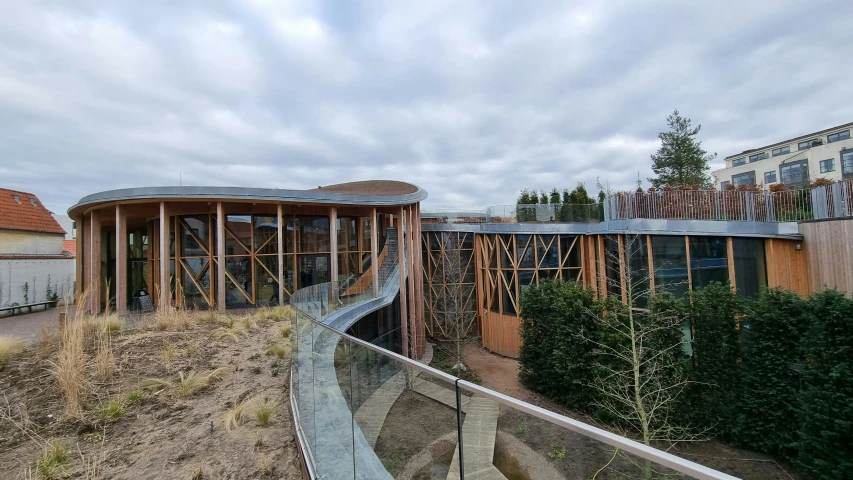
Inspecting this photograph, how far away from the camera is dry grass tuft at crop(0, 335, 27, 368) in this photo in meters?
7.17

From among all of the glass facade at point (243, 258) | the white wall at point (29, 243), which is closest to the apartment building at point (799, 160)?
the glass facade at point (243, 258)

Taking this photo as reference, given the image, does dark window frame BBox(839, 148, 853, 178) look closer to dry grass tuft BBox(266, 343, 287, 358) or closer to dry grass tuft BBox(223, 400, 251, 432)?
dry grass tuft BBox(266, 343, 287, 358)

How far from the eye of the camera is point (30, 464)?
402 centimetres

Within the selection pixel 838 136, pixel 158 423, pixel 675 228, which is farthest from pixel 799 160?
pixel 158 423

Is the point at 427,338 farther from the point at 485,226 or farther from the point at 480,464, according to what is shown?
the point at 480,464

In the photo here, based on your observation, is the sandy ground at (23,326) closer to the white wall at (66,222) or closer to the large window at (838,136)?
the white wall at (66,222)

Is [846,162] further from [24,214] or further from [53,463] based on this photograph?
[24,214]

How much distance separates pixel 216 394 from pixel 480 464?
5703 millimetres

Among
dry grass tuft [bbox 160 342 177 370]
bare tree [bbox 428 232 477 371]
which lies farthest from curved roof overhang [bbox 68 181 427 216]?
dry grass tuft [bbox 160 342 177 370]

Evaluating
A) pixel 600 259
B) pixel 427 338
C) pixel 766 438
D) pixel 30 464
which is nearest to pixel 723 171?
pixel 600 259

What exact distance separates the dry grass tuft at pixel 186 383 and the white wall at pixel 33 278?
1434cm

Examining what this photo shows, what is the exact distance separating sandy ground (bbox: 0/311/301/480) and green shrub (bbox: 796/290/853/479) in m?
9.04

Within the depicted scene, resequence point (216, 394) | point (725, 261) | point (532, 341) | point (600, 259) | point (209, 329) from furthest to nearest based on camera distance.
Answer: point (600, 259), point (532, 341), point (725, 261), point (209, 329), point (216, 394)

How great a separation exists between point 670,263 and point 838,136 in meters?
35.5
